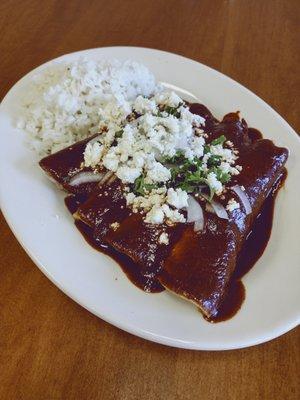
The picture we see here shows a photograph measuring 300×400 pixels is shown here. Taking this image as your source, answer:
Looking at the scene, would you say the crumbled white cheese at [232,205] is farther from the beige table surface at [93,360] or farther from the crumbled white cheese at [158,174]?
the beige table surface at [93,360]

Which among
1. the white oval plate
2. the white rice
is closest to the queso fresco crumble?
the white rice

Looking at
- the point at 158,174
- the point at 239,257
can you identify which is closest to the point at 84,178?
the point at 158,174

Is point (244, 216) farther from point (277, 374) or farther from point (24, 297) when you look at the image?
point (24, 297)

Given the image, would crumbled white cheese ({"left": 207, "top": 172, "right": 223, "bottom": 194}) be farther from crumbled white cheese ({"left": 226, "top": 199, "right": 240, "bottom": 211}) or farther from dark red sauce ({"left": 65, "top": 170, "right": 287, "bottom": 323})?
dark red sauce ({"left": 65, "top": 170, "right": 287, "bottom": 323})

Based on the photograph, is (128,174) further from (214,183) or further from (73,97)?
(73,97)

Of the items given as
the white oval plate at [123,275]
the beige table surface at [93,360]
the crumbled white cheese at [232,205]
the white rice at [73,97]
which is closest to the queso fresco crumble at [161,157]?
the crumbled white cheese at [232,205]

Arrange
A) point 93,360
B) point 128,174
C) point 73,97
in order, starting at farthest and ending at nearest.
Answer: point 73,97 < point 128,174 < point 93,360

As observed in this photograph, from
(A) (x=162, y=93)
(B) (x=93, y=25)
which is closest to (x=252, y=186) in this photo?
(A) (x=162, y=93)
